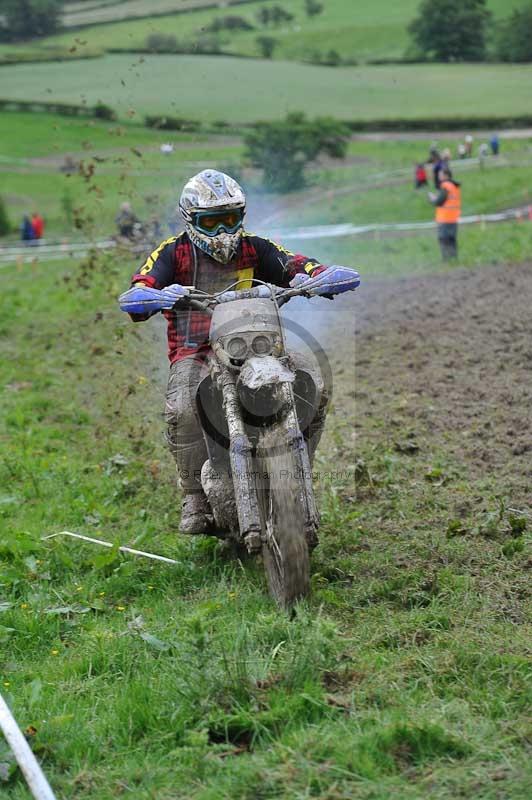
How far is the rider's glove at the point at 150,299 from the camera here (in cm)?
663

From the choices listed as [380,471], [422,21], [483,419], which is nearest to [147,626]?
[380,471]

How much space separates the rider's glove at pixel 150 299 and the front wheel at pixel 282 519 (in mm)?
992

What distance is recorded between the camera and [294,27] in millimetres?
61000

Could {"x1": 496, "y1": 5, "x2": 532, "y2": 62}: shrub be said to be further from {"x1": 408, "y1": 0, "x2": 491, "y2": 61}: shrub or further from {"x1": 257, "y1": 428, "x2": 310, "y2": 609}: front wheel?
{"x1": 257, "y1": 428, "x2": 310, "y2": 609}: front wheel

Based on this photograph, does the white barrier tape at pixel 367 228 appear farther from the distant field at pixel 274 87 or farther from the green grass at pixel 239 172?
the distant field at pixel 274 87

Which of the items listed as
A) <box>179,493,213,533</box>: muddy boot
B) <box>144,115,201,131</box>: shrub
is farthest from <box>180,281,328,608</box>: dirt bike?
<box>144,115,201,131</box>: shrub

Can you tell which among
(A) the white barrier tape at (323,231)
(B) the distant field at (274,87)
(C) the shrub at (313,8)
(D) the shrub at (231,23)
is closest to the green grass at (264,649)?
(A) the white barrier tape at (323,231)

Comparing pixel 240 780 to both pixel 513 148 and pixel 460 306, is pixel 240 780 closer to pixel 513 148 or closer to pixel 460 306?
pixel 460 306

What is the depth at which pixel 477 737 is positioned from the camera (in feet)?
15.0

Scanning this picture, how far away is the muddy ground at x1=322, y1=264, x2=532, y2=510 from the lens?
30.9 ft

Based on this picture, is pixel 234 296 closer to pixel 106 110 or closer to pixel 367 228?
pixel 106 110

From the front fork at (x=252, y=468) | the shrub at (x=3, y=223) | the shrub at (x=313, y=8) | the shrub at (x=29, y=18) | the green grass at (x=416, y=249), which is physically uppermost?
the shrub at (x=313, y=8)

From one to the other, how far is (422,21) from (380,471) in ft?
100

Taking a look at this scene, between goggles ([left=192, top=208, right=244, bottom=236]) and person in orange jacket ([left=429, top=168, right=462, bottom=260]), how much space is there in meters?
14.5
